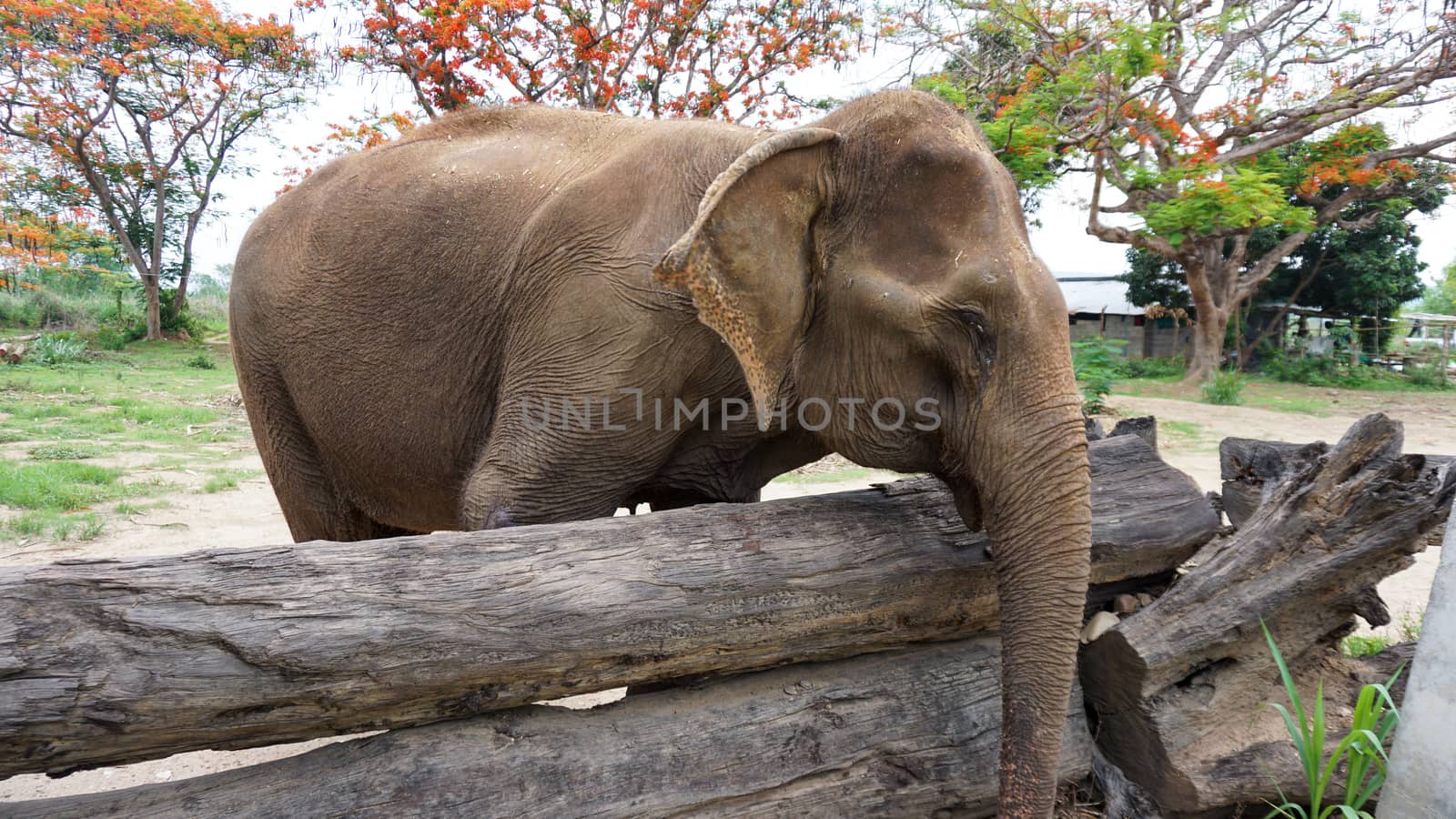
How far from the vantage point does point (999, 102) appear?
12297 mm

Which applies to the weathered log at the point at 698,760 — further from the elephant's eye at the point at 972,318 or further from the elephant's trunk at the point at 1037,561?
the elephant's eye at the point at 972,318

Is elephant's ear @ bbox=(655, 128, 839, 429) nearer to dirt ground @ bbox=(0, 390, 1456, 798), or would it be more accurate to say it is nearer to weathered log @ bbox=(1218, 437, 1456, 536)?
weathered log @ bbox=(1218, 437, 1456, 536)

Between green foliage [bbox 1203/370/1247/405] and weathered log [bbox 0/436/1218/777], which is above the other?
weathered log [bbox 0/436/1218/777]

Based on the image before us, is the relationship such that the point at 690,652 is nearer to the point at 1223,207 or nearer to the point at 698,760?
the point at 698,760

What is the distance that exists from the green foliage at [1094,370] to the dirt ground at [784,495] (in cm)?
86

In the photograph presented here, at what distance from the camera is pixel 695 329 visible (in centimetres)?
244

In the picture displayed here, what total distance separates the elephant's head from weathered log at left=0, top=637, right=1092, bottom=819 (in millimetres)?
372

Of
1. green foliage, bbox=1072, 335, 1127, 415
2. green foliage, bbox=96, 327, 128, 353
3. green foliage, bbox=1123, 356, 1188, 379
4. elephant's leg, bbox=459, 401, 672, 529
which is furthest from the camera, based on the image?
green foliage, bbox=1123, 356, 1188, 379

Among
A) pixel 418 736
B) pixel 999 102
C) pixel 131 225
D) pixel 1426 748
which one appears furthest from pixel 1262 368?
pixel 131 225

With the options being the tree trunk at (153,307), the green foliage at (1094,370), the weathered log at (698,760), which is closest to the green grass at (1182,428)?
the green foliage at (1094,370)

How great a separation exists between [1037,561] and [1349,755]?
1219 mm

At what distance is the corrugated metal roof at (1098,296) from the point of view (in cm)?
2652

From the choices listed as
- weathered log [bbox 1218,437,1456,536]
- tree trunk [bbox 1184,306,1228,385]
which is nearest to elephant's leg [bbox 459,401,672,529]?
weathered log [bbox 1218,437,1456,536]

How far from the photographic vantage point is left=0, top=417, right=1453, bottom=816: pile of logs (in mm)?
1673
